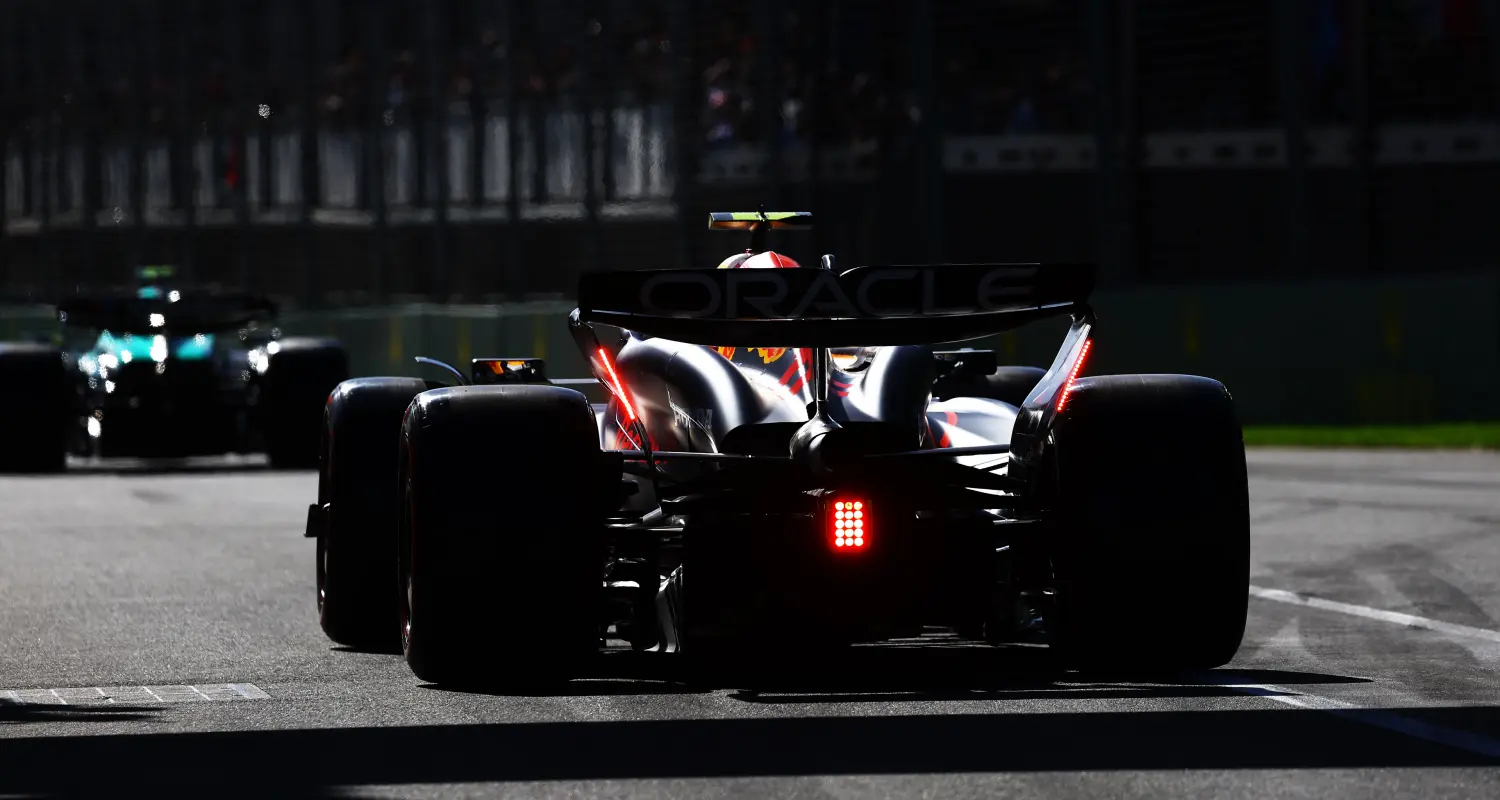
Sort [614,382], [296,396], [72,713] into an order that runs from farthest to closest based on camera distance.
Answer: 1. [296,396]
2. [614,382]
3. [72,713]

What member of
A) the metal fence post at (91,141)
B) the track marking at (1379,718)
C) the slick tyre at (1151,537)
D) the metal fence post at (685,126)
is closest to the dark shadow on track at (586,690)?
the slick tyre at (1151,537)

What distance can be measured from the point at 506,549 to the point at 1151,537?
180 cm

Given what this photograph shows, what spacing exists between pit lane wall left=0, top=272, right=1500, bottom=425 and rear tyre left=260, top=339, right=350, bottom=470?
17.9 feet

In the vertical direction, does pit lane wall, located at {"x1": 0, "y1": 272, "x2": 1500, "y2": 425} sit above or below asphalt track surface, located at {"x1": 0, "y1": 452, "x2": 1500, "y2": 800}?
above

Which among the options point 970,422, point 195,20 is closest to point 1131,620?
point 970,422

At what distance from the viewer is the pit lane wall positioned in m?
23.4

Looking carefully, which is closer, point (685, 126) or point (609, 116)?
point (685, 126)

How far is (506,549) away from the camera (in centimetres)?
812

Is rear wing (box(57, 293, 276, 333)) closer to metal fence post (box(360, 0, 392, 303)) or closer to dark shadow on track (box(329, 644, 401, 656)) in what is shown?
dark shadow on track (box(329, 644, 401, 656))

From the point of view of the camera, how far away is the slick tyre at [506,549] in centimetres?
813

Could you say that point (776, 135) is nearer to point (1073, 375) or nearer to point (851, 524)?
point (1073, 375)

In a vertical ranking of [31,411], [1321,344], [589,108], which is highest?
[589,108]

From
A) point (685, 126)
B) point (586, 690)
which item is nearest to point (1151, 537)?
point (586, 690)

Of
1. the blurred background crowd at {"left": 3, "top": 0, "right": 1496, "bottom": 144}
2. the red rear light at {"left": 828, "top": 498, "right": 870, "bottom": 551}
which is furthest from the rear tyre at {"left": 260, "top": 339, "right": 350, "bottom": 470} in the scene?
the red rear light at {"left": 828, "top": 498, "right": 870, "bottom": 551}
